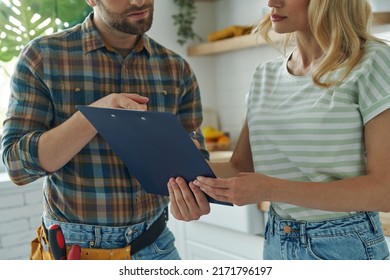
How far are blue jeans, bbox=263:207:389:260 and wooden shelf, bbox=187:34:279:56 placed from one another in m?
1.30

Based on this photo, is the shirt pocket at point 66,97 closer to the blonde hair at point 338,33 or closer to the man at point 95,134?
the man at point 95,134

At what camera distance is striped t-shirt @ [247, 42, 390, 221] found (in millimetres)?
908

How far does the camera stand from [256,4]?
7.82ft

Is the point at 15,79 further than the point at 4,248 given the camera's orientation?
No

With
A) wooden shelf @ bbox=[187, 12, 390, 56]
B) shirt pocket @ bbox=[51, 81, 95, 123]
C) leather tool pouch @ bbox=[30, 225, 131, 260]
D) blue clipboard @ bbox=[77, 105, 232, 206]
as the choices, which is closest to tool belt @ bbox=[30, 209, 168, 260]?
leather tool pouch @ bbox=[30, 225, 131, 260]

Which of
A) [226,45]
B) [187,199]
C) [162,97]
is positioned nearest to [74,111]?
[162,97]

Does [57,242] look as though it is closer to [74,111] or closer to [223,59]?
[74,111]

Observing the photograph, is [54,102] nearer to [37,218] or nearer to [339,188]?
[339,188]

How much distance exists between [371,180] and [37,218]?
4.87 feet

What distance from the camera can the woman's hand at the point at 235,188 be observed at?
2.93 feet

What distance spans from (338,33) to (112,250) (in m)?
0.56

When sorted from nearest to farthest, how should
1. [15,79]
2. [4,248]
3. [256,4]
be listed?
[15,79] → [4,248] → [256,4]

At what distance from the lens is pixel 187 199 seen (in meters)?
0.94

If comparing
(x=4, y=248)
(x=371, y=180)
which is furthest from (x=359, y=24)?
(x=4, y=248)
